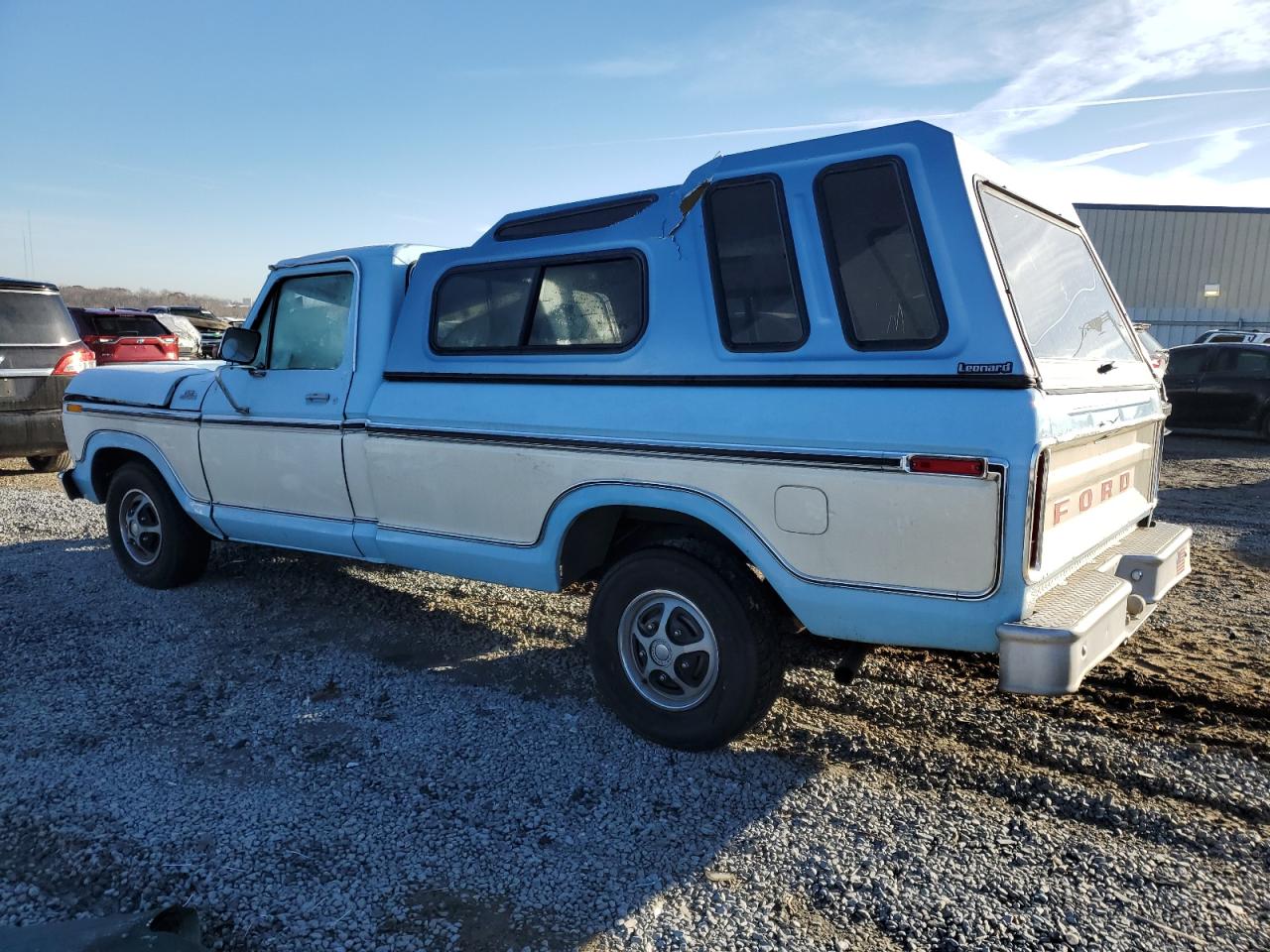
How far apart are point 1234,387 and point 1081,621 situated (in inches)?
517

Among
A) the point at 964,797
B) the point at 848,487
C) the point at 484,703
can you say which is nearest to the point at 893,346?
the point at 848,487

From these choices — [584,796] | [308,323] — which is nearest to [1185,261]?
[308,323]

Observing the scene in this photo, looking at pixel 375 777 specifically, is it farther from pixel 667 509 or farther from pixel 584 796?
pixel 667 509

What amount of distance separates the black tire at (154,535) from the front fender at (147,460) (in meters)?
0.11

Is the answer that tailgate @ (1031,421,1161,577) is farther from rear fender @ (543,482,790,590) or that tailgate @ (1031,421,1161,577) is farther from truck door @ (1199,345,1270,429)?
truck door @ (1199,345,1270,429)

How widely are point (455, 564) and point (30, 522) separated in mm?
5657

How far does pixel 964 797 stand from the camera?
10.4 feet

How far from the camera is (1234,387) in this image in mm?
13133

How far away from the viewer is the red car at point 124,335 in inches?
513

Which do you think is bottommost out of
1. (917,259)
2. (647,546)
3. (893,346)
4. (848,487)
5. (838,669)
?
(838,669)

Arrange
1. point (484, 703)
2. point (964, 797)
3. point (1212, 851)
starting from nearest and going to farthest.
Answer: point (1212, 851) < point (964, 797) < point (484, 703)

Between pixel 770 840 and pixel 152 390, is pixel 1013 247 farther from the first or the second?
pixel 152 390

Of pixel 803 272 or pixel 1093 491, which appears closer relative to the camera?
pixel 803 272

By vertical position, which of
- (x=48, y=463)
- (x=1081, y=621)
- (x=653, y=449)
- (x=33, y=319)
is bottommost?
(x=48, y=463)
